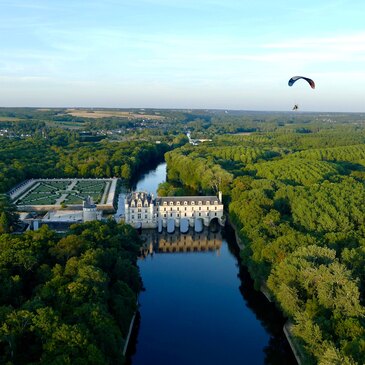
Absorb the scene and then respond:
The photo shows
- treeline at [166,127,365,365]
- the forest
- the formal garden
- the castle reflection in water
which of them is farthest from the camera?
the formal garden

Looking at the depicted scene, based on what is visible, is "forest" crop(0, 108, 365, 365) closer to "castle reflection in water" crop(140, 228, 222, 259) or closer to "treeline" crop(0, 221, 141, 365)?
"treeline" crop(0, 221, 141, 365)

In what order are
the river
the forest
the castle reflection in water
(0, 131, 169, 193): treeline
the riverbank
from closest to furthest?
the forest < the riverbank < the river < the castle reflection in water < (0, 131, 169, 193): treeline

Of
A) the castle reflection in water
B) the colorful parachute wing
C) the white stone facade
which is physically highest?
the colorful parachute wing

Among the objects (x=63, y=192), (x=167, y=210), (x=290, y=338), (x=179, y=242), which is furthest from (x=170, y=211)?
(x=63, y=192)

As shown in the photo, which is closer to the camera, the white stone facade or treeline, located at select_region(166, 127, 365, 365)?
treeline, located at select_region(166, 127, 365, 365)

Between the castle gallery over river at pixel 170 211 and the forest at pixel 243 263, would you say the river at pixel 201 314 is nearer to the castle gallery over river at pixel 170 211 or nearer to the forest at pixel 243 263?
the forest at pixel 243 263

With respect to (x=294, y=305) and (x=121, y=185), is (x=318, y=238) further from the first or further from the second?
(x=121, y=185)

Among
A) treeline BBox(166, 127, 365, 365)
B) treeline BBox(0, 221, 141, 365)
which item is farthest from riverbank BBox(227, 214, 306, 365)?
treeline BBox(0, 221, 141, 365)
